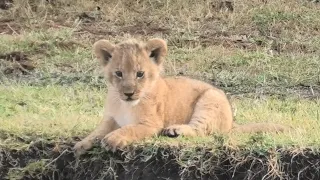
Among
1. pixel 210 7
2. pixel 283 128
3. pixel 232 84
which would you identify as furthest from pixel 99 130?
pixel 210 7

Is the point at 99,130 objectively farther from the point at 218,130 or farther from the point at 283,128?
the point at 283,128

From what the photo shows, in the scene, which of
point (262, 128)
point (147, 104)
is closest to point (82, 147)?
point (147, 104)

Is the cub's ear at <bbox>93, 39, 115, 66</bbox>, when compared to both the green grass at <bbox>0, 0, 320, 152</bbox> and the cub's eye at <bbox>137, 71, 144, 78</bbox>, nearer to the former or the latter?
the cub's eye at <bbox>137, 71, 144, 78</bbox>

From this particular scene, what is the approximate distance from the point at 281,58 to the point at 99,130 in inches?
188

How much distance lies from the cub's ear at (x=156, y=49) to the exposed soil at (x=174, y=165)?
0.72m

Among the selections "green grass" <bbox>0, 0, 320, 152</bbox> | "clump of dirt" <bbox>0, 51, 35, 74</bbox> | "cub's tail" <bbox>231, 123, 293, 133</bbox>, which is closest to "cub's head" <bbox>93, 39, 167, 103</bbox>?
"green grass" <bbox>0, 0, 320, 152</bbox>

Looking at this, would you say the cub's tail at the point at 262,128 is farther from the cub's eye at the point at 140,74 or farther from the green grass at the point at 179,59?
the cub's eye at the point at 140,74

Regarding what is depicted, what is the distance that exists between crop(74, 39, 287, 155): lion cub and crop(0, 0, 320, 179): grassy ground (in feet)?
0.65

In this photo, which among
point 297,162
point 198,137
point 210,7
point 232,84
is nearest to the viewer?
point 297,162

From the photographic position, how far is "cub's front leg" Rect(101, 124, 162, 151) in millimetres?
5473

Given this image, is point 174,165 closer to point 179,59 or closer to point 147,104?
point 147,104

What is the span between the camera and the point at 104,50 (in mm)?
5797

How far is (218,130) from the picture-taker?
594 centimetres

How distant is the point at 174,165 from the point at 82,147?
665 millimetres
